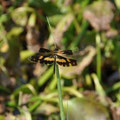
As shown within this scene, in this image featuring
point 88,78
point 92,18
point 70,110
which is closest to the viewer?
point 70,110

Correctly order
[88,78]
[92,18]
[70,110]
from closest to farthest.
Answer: [70,110], [92,18], [88,78]

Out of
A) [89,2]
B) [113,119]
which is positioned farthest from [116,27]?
[113,119]

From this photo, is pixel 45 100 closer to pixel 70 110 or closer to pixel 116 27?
pixel 70 110

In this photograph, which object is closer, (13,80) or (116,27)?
(13,80)

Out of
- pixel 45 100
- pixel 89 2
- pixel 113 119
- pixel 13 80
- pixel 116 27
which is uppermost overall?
pixel 89 2

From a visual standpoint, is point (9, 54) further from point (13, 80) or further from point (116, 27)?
point (116, 27)

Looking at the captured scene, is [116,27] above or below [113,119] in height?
above
